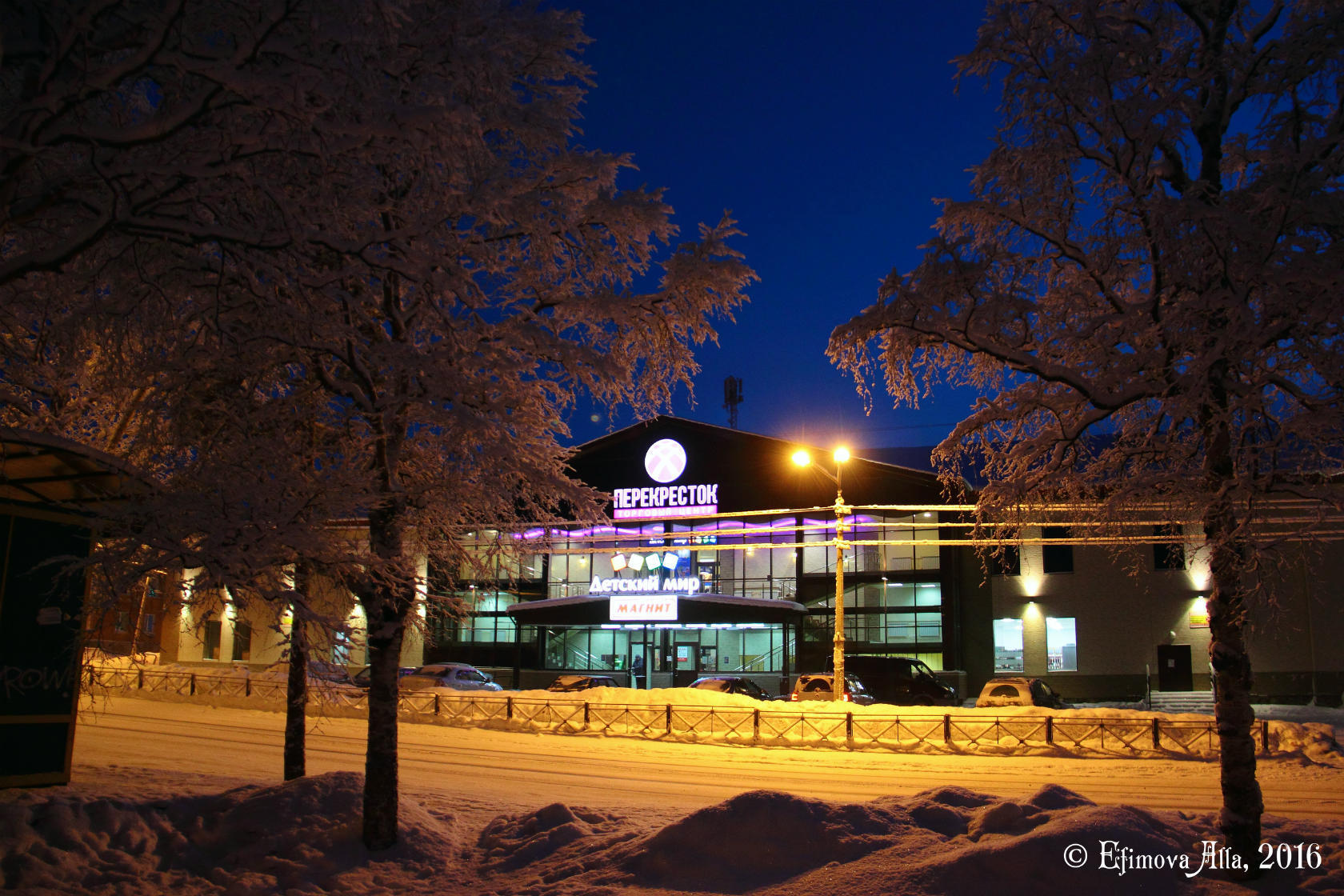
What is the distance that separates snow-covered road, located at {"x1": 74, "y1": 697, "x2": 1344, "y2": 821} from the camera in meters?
14.0

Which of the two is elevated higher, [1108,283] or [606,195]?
[606,195]

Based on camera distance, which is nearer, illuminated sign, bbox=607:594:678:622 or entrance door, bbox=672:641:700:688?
illuminated sign, bbox=607:594:678:622

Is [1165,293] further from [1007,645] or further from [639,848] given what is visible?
[1007,645]

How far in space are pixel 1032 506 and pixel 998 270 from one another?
2710mm

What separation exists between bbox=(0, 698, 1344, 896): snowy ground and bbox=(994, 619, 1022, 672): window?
32051mm

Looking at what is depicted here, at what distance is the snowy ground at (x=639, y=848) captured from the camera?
24.1ft

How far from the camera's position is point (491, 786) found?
15188 millimetres

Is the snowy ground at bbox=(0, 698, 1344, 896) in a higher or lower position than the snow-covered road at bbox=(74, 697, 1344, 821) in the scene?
higher

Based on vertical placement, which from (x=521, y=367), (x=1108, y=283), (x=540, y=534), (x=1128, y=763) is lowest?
(x=1128, y=763)

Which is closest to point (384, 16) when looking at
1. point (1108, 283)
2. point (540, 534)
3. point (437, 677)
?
point (540, 534)

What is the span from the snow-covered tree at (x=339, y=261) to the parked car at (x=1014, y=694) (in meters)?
21.0

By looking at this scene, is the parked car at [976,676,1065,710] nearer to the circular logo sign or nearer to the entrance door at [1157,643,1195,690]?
the entrance door at [1157,643,1195,690]

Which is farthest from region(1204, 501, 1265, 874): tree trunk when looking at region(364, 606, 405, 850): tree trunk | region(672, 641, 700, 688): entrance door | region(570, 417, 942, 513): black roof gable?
region(672, 641, 700, 688): entrance door

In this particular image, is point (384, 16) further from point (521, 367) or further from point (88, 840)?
point (88, 840)
